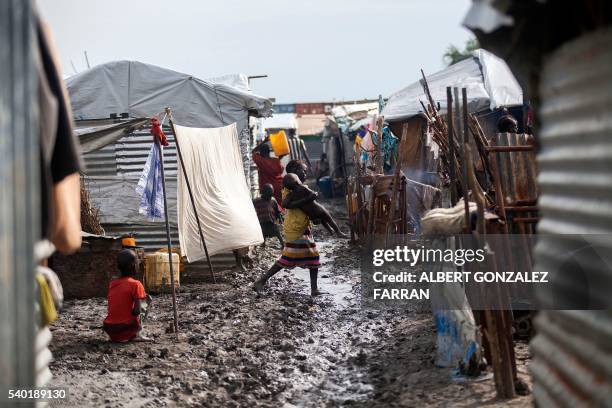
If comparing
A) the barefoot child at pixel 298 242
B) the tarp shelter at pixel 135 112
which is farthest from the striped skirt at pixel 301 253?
the tarp shelter at pixel 135 112

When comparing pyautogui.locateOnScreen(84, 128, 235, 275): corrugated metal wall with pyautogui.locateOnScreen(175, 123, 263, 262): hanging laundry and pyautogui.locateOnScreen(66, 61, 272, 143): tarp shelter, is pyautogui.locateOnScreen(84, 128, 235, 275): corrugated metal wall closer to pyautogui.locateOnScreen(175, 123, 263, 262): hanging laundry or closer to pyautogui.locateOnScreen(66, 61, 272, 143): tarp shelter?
pyautogui.locateOnScreen(66, 61, 272, 143): tarp shelter

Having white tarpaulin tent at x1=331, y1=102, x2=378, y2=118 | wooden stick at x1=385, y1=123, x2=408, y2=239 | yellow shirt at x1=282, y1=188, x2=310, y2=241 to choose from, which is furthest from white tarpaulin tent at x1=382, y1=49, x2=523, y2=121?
white tarpaulin tent at x1=331, y1=102, x2=378, y2=118

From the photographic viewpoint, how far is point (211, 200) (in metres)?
10.0

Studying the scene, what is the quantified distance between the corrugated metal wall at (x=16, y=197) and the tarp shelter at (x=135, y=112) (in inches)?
349

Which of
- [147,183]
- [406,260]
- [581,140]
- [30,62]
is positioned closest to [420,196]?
[406,260]

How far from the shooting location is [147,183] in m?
8.49

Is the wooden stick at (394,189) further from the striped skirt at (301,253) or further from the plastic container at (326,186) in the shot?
the plastic container at (326,186)

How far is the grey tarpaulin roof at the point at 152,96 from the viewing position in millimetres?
11648

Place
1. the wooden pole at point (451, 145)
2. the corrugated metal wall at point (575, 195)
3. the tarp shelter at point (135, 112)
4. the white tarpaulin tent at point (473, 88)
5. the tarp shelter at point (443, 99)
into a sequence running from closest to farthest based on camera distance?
the corrugated metal wall at point (575, 195) < the wooden pole at point (451, 145) < the tarp shelter at point (135, 112) < the white tarpaulin tent at point (473, 88) < the tarp shelter at point (443, 99)

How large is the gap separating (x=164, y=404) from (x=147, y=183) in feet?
11.6

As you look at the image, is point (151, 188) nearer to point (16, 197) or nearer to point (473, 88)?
point (473, 88)

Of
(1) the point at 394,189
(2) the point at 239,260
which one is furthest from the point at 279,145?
(1) the point at 394,189

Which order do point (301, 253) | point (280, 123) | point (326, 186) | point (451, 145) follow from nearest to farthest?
point (451, 145) → point (301, 253) → point (326, 186) → point (280, 123)

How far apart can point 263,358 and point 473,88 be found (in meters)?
7.21
